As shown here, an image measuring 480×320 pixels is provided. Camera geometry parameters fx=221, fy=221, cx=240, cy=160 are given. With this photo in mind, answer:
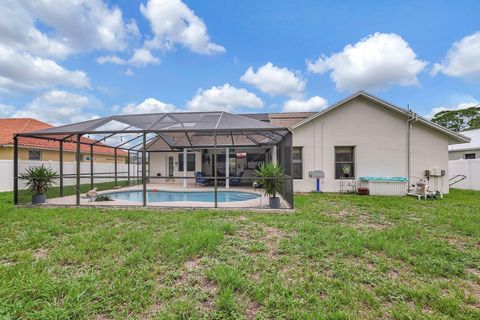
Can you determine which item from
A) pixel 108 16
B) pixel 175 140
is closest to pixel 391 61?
pixel 175 140

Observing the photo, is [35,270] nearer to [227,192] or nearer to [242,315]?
[242,315]

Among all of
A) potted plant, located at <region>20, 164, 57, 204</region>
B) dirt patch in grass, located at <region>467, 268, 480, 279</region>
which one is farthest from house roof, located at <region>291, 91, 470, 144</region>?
potted plant, located at <region>20, 164, 57, 204</region>

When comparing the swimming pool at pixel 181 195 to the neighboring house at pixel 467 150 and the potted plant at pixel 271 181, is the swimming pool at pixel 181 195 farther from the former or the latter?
the neighboring house at pixel 467 150

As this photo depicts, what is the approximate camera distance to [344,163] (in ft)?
36.0

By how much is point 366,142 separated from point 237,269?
33.3ft

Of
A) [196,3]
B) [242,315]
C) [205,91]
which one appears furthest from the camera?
[205,91]

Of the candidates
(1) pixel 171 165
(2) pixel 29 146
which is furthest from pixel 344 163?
(2) pixel 29 146

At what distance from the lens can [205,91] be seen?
18266 millimetres

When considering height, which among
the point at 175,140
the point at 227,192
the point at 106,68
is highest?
the point at 106,68

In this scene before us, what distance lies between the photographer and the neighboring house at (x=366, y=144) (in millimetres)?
10477

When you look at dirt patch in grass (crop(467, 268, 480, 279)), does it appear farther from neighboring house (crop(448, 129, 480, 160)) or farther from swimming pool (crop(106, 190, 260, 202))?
neighboring house (crop(448, 129, 480, 160))

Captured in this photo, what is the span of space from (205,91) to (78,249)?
16.2 meters

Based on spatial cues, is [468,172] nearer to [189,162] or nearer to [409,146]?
[409,146]

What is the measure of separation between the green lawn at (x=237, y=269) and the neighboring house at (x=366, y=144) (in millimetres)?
5410
